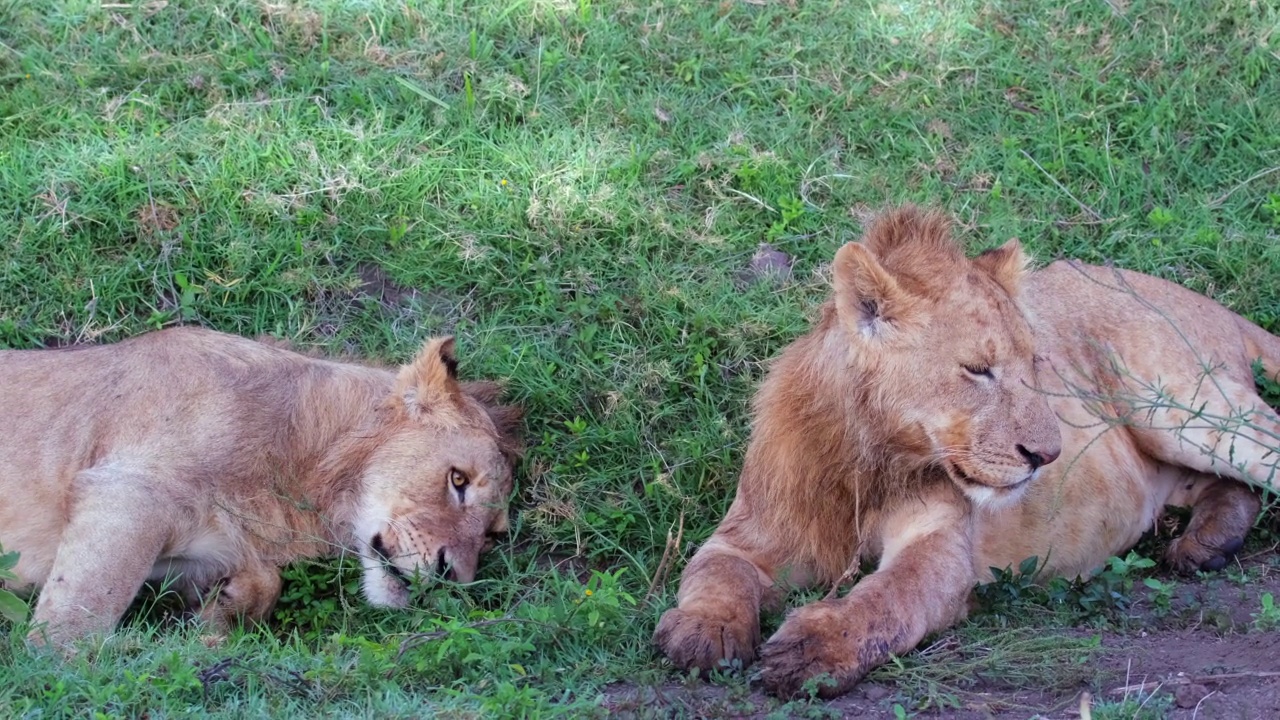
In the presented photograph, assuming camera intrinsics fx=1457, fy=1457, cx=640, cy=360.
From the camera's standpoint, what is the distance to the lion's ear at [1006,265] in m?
3.92

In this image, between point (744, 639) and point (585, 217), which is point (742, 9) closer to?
point (585, 217)

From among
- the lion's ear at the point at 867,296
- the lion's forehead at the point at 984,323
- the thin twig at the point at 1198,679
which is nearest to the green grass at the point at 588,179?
the lion's ear at the point at 867,296

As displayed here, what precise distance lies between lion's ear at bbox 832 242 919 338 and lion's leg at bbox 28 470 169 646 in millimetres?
1926

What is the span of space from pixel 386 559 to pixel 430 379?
58 cm

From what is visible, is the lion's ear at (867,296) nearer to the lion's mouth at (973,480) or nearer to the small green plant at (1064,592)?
the lion's mouth at (973,480)

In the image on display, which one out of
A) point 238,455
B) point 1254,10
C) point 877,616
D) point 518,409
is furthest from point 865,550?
point 1254,10

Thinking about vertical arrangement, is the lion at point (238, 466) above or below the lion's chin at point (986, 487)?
below

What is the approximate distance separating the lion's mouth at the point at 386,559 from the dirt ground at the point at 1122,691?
1114 mm

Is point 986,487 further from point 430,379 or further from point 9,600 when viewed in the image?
point 9,600

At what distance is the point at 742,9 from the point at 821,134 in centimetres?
80

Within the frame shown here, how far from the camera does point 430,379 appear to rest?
4.48 m

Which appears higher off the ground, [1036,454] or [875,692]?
[1036,454]

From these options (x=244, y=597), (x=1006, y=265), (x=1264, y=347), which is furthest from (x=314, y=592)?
(x=1264, y=347)

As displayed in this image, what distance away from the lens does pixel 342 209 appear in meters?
5.37
